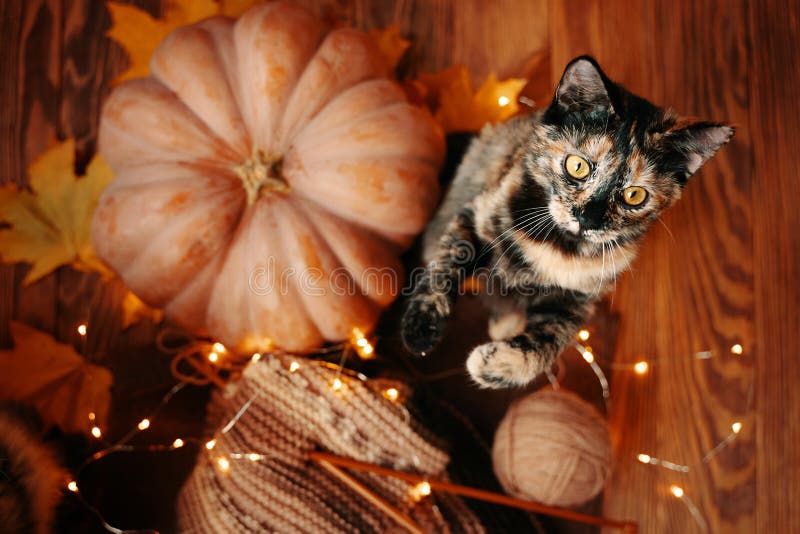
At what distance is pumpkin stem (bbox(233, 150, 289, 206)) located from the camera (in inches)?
46.1

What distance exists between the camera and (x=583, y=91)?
103 cm

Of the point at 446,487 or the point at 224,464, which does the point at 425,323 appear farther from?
the point at 224,464

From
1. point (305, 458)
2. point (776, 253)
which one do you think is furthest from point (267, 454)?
point (776, 253)

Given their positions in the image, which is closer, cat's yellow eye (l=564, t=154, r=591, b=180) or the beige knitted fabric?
cat's yellow eye (l=564, t=154, r=591, b=180)

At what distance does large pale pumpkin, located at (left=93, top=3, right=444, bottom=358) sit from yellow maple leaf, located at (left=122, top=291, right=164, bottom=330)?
0.81 feet

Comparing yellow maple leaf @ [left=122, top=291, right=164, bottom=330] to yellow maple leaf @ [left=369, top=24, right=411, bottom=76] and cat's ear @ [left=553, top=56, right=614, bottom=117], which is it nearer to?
yellow maple leaf @ [left=369, top=24, right=411, bottom=76]

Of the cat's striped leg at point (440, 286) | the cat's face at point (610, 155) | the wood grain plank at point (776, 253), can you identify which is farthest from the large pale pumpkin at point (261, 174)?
the wood grain plank at point (776, 253)

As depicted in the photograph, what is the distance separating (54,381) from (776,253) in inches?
76.9

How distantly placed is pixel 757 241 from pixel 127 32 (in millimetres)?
1825

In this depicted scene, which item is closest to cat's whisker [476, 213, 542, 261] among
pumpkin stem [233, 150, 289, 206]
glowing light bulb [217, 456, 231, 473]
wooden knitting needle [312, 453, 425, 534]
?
pumpkin stem [233, 150, 289, 206]

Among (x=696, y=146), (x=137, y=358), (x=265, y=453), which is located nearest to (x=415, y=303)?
(x=265, y=453)

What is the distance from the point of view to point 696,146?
→ 3.37 feet

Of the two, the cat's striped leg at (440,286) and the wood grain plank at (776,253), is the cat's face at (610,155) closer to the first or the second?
the cat's striped leg at (440,286)

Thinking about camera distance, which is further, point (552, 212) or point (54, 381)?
point (54, 381)
